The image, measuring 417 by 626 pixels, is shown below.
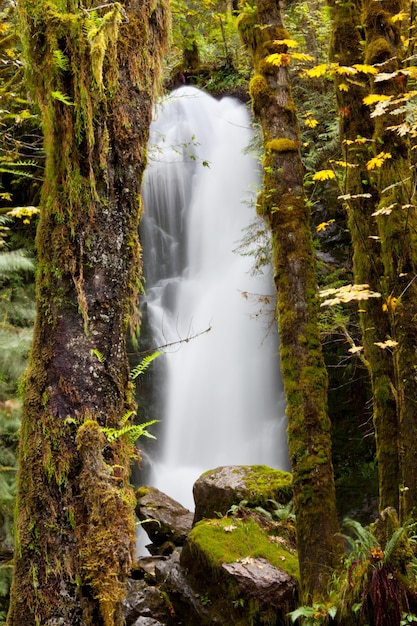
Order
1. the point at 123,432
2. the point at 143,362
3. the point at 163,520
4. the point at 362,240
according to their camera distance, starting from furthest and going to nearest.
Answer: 1. the point at 163,520
2. the point at 362,240
3. the point at 143,362
4. the point at 123,432

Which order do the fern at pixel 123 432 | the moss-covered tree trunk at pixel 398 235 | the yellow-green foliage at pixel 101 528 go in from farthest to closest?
the moss-covered tree trunk at pixel 398 235, the fern at pixel 123 432, the yellow-green foliage at pixel 101 528

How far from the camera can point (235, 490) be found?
23.9 feet

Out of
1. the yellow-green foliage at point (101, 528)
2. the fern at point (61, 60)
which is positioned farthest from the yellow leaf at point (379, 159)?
the yellow-green foliage at point (101, 528)

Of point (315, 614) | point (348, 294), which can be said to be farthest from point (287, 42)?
point (315, 614)

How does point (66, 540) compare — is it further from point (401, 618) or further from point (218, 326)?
point (218, 326)

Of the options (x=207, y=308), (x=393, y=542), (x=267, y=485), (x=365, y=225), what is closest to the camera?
(x=393, y=542)

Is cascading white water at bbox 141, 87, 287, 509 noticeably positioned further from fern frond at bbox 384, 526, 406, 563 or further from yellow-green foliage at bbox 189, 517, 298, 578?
fern frond at bbox 384, 526, 406, 563

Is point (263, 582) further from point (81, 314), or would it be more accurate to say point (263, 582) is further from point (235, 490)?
point (81, 314)

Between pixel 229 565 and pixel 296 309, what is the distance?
2.95 meters

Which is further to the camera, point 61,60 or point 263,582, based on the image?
point 263,582

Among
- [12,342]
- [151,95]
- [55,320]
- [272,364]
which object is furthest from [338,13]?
[272,364]

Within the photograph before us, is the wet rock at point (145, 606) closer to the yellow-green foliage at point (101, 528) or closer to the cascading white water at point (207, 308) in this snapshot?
the cascading white water at point (207, 308)

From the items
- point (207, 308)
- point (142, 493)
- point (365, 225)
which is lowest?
point (142, 493)

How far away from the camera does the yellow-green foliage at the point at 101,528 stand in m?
2.03
